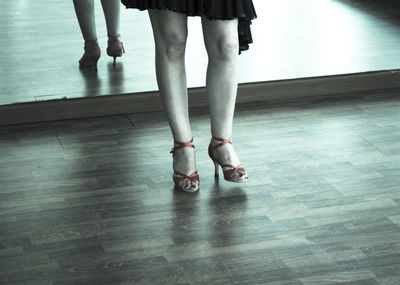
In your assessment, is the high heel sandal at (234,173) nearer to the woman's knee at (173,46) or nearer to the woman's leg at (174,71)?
the woman's leg at (174,71)

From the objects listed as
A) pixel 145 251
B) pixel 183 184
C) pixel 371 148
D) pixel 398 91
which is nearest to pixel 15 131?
pixel 183 184

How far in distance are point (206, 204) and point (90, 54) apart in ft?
4.45

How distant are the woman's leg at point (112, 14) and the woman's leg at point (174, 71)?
108 centimetres

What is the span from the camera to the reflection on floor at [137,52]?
3721 millimetres

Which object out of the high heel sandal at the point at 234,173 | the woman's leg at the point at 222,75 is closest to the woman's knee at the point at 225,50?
the woman's leg at the point at 222,75

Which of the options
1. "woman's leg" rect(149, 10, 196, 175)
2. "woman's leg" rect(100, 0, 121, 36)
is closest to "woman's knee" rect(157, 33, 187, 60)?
"woman's leg" rect(149, 10, 196, 175)

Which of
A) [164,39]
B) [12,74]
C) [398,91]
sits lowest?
[398,91]

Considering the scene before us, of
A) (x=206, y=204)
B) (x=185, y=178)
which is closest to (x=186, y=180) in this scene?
(x=185, y=178)

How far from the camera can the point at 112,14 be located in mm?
3852

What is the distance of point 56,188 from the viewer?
2881 millimetres

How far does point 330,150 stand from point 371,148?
166mm

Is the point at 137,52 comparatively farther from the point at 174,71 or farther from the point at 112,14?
the point at 174,71

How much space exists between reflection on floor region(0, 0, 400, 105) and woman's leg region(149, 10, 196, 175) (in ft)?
2.87

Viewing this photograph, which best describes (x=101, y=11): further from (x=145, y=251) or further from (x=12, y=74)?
(x=145, y=251)
